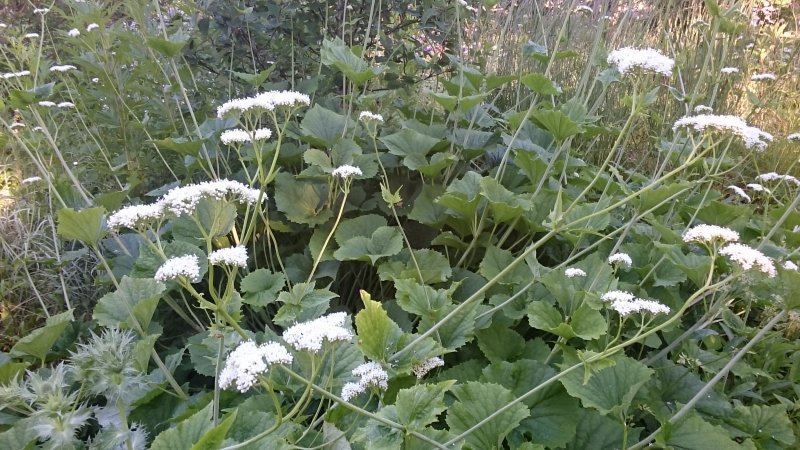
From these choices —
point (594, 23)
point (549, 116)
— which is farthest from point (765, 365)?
point (594, 23)

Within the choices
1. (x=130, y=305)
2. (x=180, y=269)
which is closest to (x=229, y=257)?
(x=180, y=269)

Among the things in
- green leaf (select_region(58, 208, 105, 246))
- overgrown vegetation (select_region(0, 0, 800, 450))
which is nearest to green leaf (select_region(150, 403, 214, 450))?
overgrown vegetation (select_region(0, 0, 800, 450))

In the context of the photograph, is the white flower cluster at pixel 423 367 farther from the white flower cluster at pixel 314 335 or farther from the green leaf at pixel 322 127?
the green leaf at pixel 322 127

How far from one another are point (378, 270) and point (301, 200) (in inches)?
20.1

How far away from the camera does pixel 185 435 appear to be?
123cm

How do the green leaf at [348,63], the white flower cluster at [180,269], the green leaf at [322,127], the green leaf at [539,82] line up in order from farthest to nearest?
1. the green leaf at [322,127]
2. the green leaf at [348,63]
3. the green leaf at [539,82]
4. the white flower cluster at [180,269]

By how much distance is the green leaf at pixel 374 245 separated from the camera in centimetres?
205

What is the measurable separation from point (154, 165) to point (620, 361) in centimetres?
245

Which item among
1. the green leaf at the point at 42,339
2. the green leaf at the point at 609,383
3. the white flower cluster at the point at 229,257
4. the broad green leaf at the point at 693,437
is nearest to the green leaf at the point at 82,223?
the green leaf at the point at 42,339

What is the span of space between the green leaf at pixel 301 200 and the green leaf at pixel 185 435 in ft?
3.60

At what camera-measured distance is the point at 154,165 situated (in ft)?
10.0

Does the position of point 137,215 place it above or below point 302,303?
above

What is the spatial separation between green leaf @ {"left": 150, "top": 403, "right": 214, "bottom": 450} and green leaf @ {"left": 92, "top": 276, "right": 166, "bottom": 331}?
19.2 inches

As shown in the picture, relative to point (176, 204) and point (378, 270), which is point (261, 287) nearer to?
point (378, 270)
